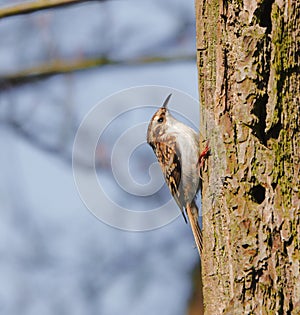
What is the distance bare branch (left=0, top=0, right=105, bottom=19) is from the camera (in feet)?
9.02

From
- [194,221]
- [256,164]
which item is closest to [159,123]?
[194,221]

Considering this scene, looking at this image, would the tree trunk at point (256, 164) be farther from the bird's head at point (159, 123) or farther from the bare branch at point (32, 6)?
the bird's head at point (159, 123)

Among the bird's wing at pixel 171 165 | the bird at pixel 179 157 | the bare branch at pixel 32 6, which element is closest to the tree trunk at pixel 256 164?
the bird at pixel 179 157

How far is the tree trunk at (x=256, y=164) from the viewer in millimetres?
1999

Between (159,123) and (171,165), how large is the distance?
205mm

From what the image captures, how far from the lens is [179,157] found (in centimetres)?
308

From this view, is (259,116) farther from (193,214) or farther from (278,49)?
(193,214)

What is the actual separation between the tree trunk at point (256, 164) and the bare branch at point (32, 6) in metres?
0.82

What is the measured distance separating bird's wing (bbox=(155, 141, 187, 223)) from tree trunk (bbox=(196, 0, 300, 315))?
95 centimetres

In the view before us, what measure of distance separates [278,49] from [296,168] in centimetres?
35

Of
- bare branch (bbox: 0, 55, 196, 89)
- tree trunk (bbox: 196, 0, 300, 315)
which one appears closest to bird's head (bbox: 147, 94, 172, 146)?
bare branch (bbox: 0, 55, 196, 89)

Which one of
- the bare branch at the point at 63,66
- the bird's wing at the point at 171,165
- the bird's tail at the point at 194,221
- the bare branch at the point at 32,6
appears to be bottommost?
the bird's tail at the point at 194,221

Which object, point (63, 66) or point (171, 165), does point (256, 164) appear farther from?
point (63, 66)

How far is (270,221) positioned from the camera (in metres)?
2.02
